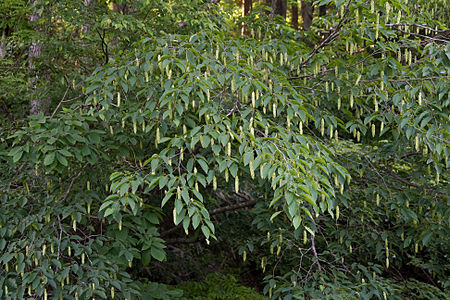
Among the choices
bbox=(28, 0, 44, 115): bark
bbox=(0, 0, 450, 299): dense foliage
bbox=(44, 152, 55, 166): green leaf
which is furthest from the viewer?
bbox=(28, 0, 44, 115): bark

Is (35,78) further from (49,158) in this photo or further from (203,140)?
(203,140)

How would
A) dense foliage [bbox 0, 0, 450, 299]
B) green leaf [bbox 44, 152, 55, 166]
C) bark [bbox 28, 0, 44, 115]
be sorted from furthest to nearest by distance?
1. bark [bbox 28, 0, 44, 115]
2. green leaf [bbox 44, 152, 55, 166]
3. dense foliage [bbox 0, 0, 450, 299]

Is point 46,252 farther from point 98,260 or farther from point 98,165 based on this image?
point 98,165

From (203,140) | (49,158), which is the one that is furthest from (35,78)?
(203,140)

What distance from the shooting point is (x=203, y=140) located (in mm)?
2471

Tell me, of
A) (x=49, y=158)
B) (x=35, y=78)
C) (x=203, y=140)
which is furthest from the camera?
(x=35, y=78)

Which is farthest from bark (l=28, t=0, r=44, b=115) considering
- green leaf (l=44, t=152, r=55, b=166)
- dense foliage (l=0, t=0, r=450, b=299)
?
green leaf (l=44, t=152, r=55, b=166)

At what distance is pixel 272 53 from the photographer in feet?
12.4

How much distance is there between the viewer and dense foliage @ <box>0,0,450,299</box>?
2.60m

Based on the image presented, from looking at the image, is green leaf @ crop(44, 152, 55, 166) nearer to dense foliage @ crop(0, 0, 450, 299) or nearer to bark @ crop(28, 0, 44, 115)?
dense foliage @ crop(0, 0, 450, 299)

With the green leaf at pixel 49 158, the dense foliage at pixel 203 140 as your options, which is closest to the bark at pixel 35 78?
the dense foliage at pixel 203 140

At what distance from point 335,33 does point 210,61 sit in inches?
45.4

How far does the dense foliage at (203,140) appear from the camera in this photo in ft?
8.54

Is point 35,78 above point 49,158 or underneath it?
above
